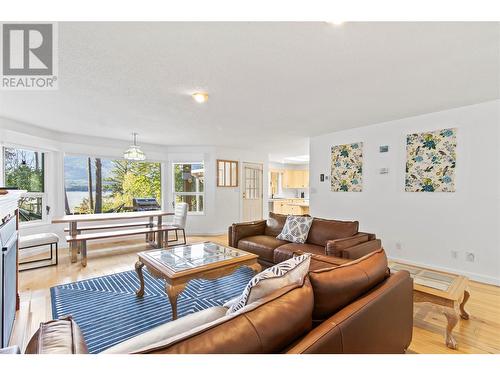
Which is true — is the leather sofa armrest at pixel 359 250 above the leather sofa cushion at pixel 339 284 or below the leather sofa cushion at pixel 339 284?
below

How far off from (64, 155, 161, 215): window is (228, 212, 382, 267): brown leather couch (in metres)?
3.45

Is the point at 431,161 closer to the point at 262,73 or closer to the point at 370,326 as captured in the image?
the point at 262,73

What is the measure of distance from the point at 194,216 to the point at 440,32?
5.52 m

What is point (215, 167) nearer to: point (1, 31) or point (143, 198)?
point (143, 198)

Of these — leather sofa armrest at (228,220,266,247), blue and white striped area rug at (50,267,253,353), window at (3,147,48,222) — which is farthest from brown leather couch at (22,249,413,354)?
window at (3,147,48,222)

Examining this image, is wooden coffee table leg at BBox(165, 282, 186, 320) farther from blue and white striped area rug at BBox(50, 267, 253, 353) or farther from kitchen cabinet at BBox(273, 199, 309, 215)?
kitchen cabinet at BBox(273, 199, 309, 215)

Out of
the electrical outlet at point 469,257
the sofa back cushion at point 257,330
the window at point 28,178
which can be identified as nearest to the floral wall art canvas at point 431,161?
the electrical outlet at point 469,257

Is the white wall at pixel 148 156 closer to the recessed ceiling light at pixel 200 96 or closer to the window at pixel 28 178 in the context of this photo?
the window at pixel 28 178

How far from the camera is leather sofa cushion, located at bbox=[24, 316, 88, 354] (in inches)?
27.9

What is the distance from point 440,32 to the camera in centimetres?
161

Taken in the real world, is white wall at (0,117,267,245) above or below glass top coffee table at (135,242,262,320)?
above

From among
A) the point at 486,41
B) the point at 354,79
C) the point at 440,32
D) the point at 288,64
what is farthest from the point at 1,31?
the point at 486,41

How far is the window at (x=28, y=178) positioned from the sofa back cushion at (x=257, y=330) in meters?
5.01

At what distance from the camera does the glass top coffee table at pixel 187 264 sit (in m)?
2.01
